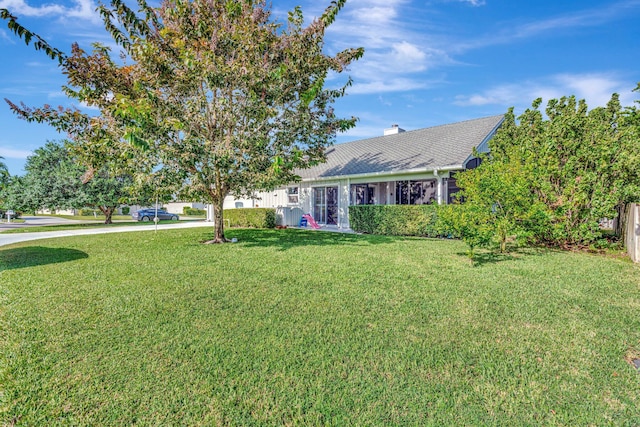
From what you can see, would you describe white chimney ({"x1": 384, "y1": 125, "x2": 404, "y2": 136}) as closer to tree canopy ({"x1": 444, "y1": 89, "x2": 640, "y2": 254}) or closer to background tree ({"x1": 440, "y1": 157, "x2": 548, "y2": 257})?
tree canopy ({"x1": 444, "y1": 89, "x2": 640, "y2": 254})

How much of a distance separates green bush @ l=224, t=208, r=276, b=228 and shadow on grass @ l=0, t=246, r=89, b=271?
873 centimetres

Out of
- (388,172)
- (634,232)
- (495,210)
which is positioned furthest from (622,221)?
(388,172)

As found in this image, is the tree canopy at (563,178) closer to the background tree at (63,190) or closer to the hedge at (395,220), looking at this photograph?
the hedge at (395,220)

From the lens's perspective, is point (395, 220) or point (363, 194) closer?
point (395, 220)

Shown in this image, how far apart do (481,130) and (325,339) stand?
43.5 feet

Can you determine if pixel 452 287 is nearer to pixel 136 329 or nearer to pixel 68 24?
pixel 136 329

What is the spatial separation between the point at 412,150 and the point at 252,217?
9120mm

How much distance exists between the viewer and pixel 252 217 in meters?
17.7

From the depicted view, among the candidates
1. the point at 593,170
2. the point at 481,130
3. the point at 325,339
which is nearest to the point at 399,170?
the point at 481,130

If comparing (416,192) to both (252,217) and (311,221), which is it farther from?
(252,217)

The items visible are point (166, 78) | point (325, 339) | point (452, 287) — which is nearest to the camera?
point (325, 339)

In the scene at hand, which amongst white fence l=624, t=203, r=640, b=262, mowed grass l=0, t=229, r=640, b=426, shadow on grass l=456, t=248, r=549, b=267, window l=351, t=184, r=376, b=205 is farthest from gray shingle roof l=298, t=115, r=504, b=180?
mowed grass l=0, t=229, r=640, b=426

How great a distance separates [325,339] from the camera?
11.3 ft

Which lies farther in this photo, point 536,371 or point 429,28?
point 429,28
